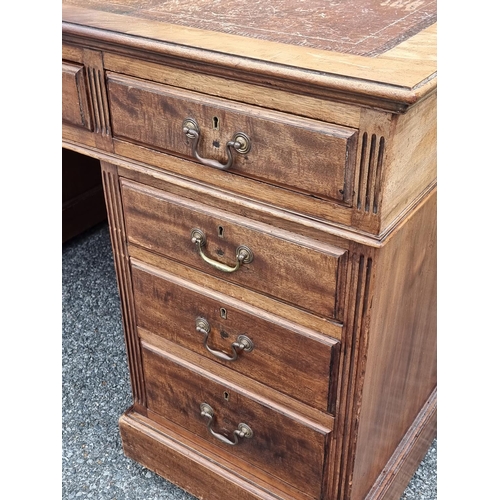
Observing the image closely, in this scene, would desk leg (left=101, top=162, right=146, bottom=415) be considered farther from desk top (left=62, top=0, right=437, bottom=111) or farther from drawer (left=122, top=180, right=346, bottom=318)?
desk top (left=62, top=0, right=437, bottom=111)

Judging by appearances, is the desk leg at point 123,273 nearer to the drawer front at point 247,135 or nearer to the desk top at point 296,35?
the drawer front at point 247,135

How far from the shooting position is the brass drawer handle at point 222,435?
1.11m

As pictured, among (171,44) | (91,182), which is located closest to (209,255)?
(171,44)

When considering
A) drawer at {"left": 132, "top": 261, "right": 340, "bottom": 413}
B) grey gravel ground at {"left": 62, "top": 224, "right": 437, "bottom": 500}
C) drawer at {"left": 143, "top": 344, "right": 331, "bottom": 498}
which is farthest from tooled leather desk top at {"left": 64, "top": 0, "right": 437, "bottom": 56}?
grey gravel ground at {"left": 62, "top": 224, "right": 437, "bottom": 500}

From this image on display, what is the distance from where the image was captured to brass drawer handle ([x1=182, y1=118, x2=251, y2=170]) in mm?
818

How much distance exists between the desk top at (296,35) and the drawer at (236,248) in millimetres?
231

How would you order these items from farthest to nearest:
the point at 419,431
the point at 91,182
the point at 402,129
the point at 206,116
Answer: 1. the point at 91,182
2. the point at 419,431
3. the point at 206,116
4. the point at 402,129

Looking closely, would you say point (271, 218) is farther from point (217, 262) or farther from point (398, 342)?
point (398, 342)

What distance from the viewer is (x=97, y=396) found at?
1.50 m

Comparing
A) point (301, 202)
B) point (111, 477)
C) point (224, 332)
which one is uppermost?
point (301, 202)

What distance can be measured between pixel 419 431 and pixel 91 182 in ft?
4.12

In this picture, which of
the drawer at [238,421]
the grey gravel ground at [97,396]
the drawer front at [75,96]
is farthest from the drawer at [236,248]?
the grey gravel ground at [97,396]

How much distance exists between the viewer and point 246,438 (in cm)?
112

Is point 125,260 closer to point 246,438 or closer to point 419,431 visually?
point 246,438
